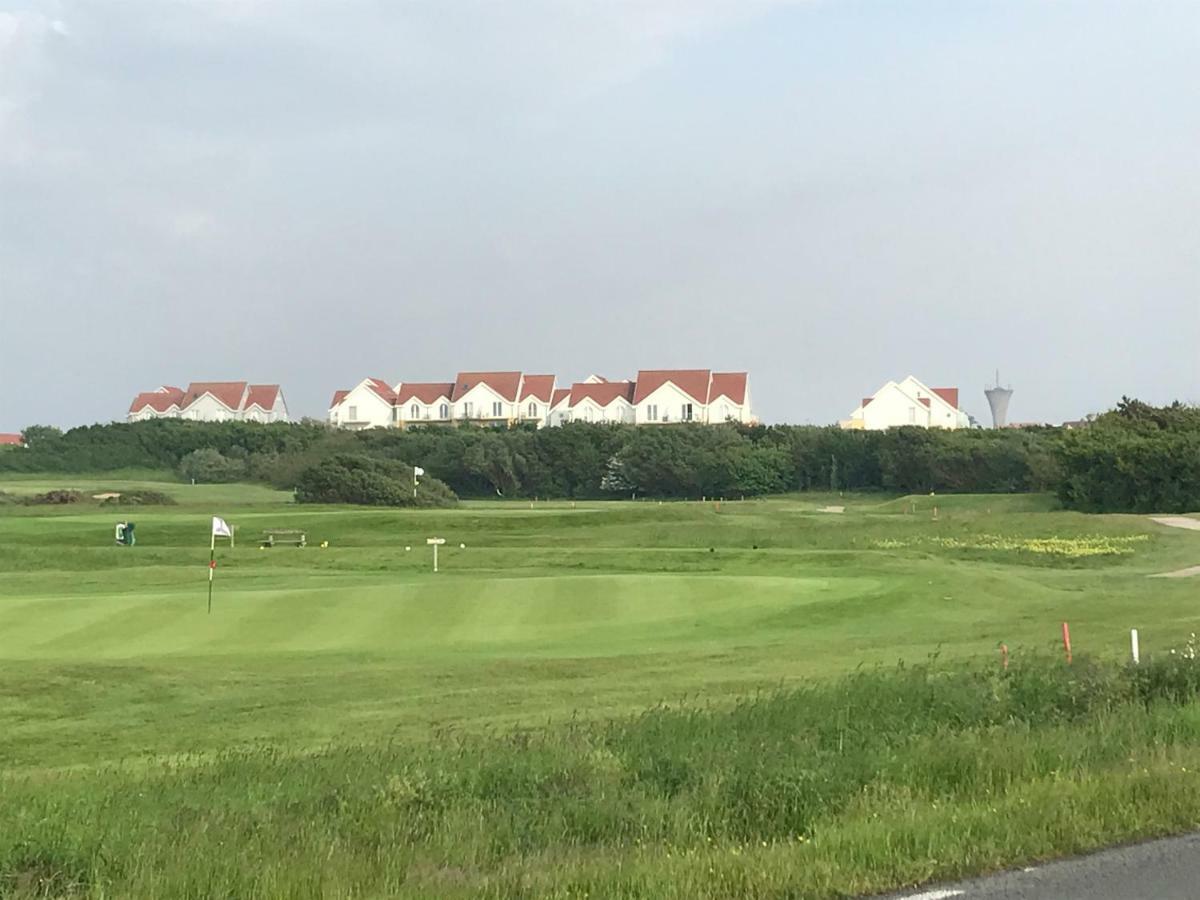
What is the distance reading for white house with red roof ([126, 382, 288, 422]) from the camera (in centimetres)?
11181

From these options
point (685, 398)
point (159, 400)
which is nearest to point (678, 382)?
point (685, 398)

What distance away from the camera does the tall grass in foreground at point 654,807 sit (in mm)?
4691

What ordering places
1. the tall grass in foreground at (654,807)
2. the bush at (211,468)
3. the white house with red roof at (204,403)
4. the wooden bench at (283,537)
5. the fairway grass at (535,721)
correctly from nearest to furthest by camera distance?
the tall grass in foreground at (654,807), the fairway grass at (535,721), the wooden bench at (283,537), the bush at (211,468), the white house with red roof at (204,403)

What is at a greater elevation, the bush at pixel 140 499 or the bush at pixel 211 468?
the bush at pixel 211 468

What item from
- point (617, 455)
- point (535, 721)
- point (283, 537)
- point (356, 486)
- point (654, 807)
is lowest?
point (535, 721)

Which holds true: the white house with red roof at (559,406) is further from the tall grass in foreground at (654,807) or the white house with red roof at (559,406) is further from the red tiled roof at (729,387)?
the tall grass in foreground at (654,807)

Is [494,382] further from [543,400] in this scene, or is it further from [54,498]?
[54,498]

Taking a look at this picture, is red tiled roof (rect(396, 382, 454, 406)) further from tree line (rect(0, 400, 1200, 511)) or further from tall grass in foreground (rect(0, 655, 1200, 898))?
tall grass in foreground (rect(0, 655, 1200, 898))

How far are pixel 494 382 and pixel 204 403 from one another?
29106 mm

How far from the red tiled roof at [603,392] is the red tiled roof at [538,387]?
3.61 m

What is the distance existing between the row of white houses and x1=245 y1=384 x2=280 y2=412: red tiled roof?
1157cm

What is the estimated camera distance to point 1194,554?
31906 millimetres

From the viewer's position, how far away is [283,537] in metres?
38.5

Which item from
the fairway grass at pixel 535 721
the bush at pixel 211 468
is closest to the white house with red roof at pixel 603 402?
the bush at pixel 211 468
